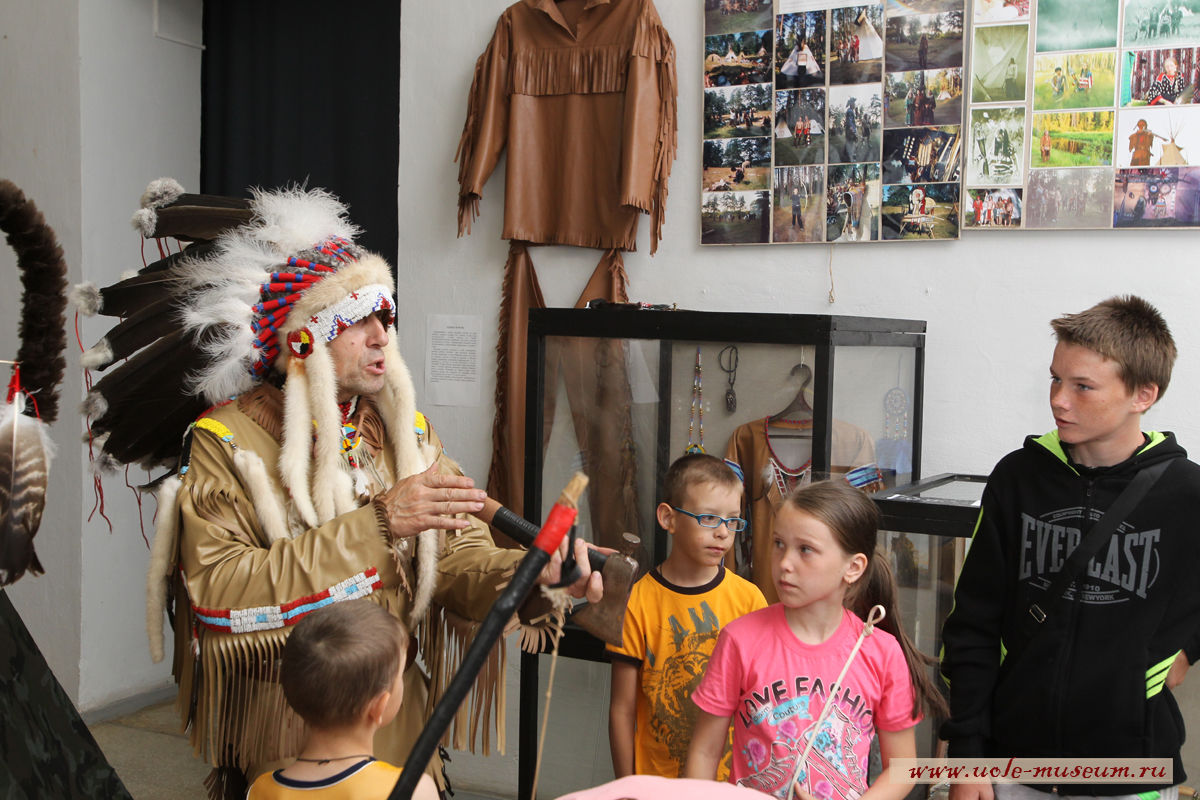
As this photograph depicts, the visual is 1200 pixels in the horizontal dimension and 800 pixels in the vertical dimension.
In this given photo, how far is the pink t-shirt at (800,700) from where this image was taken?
1.77 m

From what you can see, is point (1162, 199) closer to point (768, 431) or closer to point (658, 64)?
point (768, 431)

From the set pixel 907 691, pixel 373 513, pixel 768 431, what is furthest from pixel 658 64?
pixel 907 691

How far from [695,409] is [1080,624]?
3.78 feet

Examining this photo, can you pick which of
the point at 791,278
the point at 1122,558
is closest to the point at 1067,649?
the point at 1122,558

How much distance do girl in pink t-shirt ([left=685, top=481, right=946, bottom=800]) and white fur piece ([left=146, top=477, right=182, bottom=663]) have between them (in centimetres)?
105

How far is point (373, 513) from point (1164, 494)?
4.61 ft

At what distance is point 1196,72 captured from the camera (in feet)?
8.72

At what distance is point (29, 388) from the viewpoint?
164 cm

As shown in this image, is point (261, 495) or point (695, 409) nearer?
point (261, 495)

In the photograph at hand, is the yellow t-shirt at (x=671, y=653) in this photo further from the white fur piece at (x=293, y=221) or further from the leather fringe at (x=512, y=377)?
the leather fringe at (x=512, y=377)

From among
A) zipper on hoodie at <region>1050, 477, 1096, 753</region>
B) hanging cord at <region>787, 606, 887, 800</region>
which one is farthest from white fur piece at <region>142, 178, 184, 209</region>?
zipper on hoodie at <region>1050, 477, 1096, 753</region>

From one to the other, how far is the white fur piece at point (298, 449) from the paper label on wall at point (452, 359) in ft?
5.15

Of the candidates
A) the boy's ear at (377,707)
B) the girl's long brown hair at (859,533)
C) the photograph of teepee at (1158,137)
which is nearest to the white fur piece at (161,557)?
the boy's ear at (377,707)

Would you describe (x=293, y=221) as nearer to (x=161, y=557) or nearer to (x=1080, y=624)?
(x=161, y=557)
